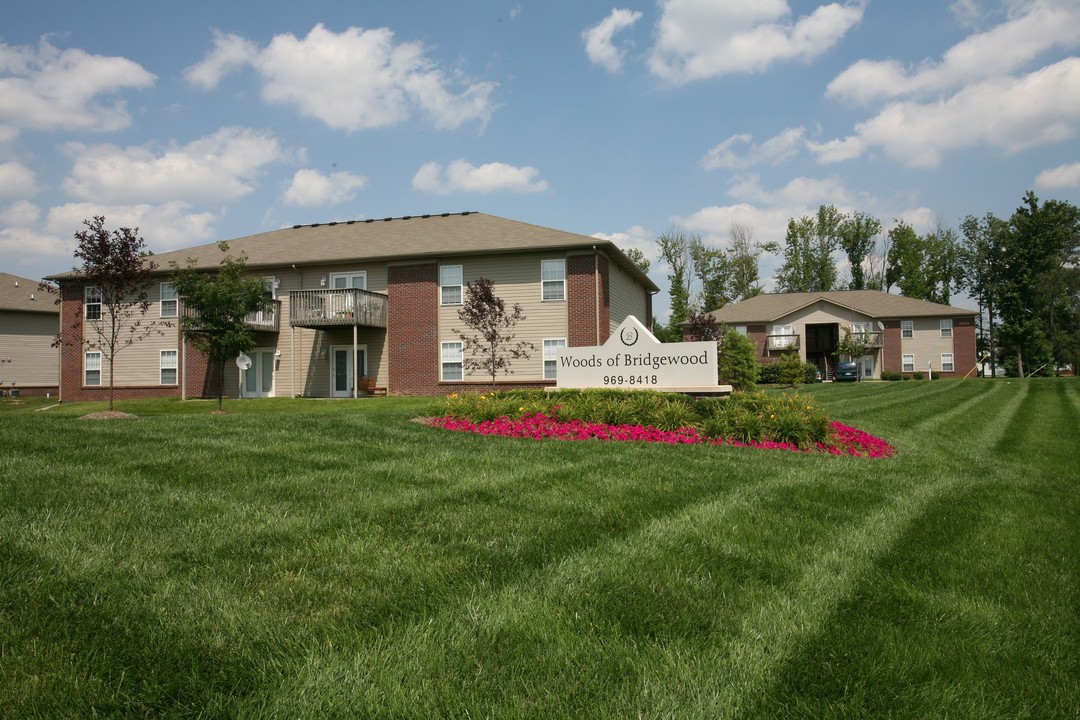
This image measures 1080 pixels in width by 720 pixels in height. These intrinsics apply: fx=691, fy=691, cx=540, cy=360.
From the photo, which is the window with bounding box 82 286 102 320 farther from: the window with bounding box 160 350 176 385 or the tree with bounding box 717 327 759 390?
the tree with bounding box 717 327 759 390

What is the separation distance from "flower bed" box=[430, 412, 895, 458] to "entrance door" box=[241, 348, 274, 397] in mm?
20225

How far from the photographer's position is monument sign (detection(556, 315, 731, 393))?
1306cm

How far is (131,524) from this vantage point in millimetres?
4227

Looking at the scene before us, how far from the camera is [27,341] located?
3631 cm

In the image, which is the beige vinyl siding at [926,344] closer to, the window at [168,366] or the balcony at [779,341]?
the balcony at [779,341]

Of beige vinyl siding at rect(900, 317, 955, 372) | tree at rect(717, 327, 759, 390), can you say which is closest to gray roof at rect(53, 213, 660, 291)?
tree at rect(717, 327, 759, 390)

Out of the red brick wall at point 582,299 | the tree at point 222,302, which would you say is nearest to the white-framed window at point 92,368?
the tree at point 222,302

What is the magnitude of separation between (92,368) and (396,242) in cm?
1450

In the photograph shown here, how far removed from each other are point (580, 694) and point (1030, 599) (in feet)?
9.14

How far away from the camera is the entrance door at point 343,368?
27.4 metres

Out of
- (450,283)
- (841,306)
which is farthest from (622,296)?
(841,306)

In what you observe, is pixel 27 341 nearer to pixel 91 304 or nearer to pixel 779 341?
pixel 91 304

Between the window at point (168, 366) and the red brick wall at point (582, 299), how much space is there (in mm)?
16789

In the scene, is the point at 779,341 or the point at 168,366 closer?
the point at 168,366
